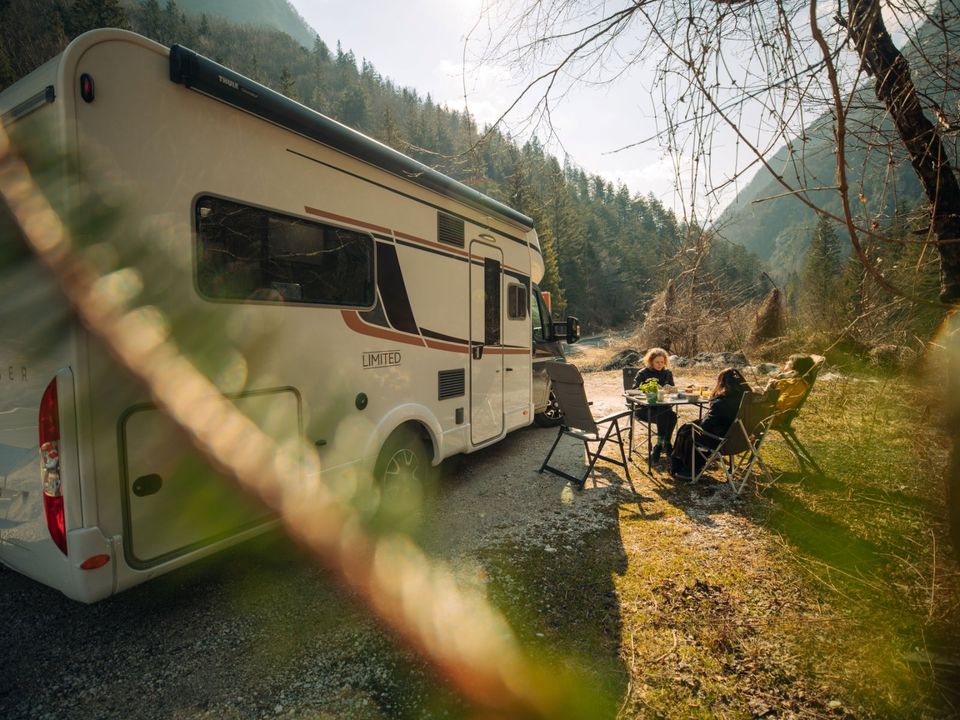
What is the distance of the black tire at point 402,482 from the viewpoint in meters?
3.81

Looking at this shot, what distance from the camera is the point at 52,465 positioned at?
2.16 m

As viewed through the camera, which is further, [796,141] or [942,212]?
[942,212]

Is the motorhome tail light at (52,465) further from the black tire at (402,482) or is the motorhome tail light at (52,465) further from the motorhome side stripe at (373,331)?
the black tire at (402,482)

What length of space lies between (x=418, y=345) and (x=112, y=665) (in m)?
2.72

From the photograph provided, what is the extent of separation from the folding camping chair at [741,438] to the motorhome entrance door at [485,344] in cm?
210

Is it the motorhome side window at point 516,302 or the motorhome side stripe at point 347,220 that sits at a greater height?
→ the motorhome side stripe at point 347,220

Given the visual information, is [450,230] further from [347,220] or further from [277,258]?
[277,258]

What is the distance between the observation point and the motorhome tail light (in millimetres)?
2127

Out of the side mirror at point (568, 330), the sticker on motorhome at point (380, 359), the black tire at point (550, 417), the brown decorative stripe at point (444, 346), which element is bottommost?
the black tire at point (550, 417)

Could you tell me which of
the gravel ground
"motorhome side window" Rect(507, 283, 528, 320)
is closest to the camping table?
the gravel ground

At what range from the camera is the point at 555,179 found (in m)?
3.43

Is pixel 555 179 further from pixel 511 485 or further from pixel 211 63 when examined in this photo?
pixel 511 485

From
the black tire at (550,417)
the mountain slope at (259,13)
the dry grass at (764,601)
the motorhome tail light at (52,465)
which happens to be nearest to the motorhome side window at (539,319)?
the black tire at (550,417)

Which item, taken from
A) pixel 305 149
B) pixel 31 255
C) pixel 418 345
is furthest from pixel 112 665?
pixel 305 149
